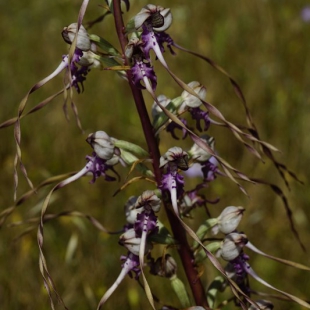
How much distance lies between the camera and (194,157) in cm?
167

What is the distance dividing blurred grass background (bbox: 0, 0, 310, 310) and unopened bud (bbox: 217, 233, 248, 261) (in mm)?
837

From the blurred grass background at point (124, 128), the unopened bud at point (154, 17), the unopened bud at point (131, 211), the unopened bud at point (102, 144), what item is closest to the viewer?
the unopened bud at point (154, 17)

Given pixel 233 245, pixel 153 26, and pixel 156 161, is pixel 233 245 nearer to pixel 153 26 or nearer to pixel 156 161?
pixel 156 161

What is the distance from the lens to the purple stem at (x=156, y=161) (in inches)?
57.4

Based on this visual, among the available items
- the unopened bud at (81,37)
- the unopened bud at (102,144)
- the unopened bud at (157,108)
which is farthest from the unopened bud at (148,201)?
the unopened bud at (81,37)

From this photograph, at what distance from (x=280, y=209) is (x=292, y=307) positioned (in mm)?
641

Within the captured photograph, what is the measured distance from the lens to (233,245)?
1.60 metres

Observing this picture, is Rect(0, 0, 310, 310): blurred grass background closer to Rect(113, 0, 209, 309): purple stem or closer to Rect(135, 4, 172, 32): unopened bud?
Rect(113, 0, 209, 309): purple stem

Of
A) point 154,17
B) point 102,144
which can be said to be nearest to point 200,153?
point 102,144

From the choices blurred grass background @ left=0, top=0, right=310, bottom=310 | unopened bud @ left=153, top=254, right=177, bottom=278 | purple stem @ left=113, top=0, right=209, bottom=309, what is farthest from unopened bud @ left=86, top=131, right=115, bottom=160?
blurred grass background @ left=0, top=0, right=310, bottom=310

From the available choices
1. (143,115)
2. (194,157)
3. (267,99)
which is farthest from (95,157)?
(267,99)

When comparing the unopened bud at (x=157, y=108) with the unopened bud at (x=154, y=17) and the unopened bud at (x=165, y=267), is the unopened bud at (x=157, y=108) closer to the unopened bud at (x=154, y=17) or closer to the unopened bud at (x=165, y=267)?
the unopened bud at (x=154, y=17)

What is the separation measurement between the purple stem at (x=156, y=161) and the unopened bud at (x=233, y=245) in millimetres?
87

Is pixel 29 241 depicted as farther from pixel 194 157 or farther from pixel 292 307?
pixel 194 157
